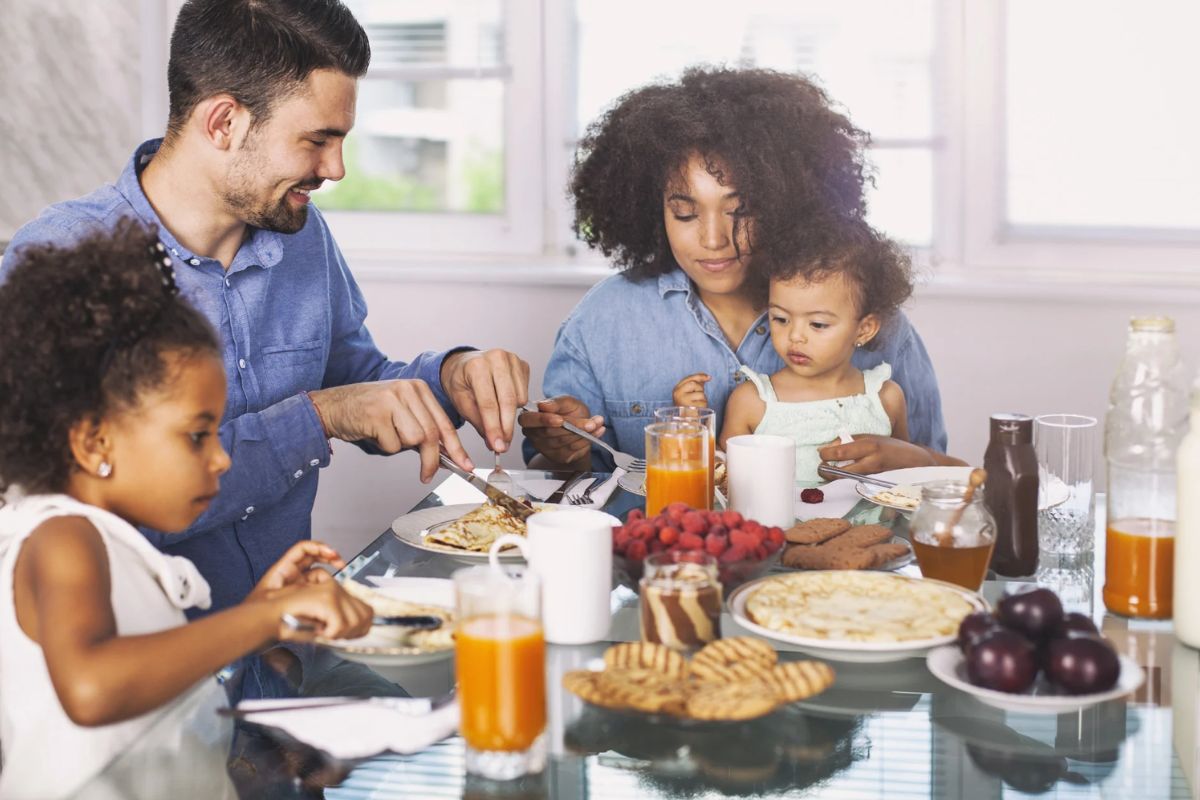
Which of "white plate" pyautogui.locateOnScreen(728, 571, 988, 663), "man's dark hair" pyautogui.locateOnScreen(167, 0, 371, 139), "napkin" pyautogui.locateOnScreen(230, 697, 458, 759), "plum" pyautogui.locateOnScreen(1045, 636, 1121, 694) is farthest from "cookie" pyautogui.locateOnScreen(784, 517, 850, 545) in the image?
"man's dark hair" pyautogui.locateOnScreen(167, 0, 371, 139)

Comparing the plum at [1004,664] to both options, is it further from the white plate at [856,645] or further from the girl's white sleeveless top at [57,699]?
the girl's white sleeveless top at [57,699]

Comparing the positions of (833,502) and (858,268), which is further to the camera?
(858,268)

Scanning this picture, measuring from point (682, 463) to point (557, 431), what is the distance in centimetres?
49

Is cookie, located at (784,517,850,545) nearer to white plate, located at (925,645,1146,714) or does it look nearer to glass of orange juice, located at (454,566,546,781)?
white plate, located at (925,645,1146,714)

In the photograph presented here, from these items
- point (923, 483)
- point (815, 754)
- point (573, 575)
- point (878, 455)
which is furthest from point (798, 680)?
point (878, 455)

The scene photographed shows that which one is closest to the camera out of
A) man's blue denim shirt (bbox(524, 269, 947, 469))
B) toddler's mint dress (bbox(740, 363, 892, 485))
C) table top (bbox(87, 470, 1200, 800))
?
table top (bbox(87, 470, 1200, 800))

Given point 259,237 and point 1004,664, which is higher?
point 259,237

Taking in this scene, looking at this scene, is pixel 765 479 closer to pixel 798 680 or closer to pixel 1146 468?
pixel 1146 468

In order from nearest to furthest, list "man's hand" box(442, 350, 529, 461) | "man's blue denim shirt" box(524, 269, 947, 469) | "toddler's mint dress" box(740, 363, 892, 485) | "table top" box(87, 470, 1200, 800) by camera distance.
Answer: "table top" box(87, 470, 1200, 800) → "man's hand" box(442, 350, 529, 461) → "toddler's mint dress" box(740, 363, 892, 485) → "man's blue denim shirt" box(524, 269, 947, 469)

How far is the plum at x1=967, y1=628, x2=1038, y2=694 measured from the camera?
1.12 m

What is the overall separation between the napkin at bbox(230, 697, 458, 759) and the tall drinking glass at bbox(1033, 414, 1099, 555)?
2.67 feet

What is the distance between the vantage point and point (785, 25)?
10.4ft

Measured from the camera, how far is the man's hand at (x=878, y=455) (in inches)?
80.3

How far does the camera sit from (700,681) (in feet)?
3.76
